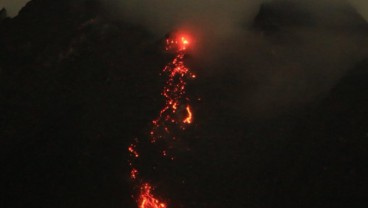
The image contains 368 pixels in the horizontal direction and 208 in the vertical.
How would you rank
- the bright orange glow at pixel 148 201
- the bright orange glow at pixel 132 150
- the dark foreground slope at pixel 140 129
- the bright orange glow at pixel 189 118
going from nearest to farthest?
1. the bright orange glow at pixel 148 201
2. the dark foreground slope at pixel 140 129
3. the bright orange glow at pixel 132 150
4. the bright orange glow at pixel 189 118

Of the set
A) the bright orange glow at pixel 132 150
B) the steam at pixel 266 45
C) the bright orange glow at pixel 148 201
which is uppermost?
the steam at pixel 266 45

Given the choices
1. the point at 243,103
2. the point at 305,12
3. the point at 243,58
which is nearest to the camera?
the point at 243,103

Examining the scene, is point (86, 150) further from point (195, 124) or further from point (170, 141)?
point (195, 124)

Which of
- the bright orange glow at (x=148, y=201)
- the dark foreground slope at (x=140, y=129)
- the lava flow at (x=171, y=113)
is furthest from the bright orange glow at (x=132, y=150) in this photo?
the bright orange glow at (x=148, y=201)

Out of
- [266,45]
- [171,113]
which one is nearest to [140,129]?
[171,113]

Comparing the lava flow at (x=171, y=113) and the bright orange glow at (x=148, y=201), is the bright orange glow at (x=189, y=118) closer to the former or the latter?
the lava flow at (x=171, y=113)

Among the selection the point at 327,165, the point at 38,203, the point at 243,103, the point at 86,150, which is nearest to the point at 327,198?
the point at 327,165

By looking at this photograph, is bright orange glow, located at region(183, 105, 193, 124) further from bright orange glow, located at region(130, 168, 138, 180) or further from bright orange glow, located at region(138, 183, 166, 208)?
bright orange glow, located at region(138, 183, 166, 208)
